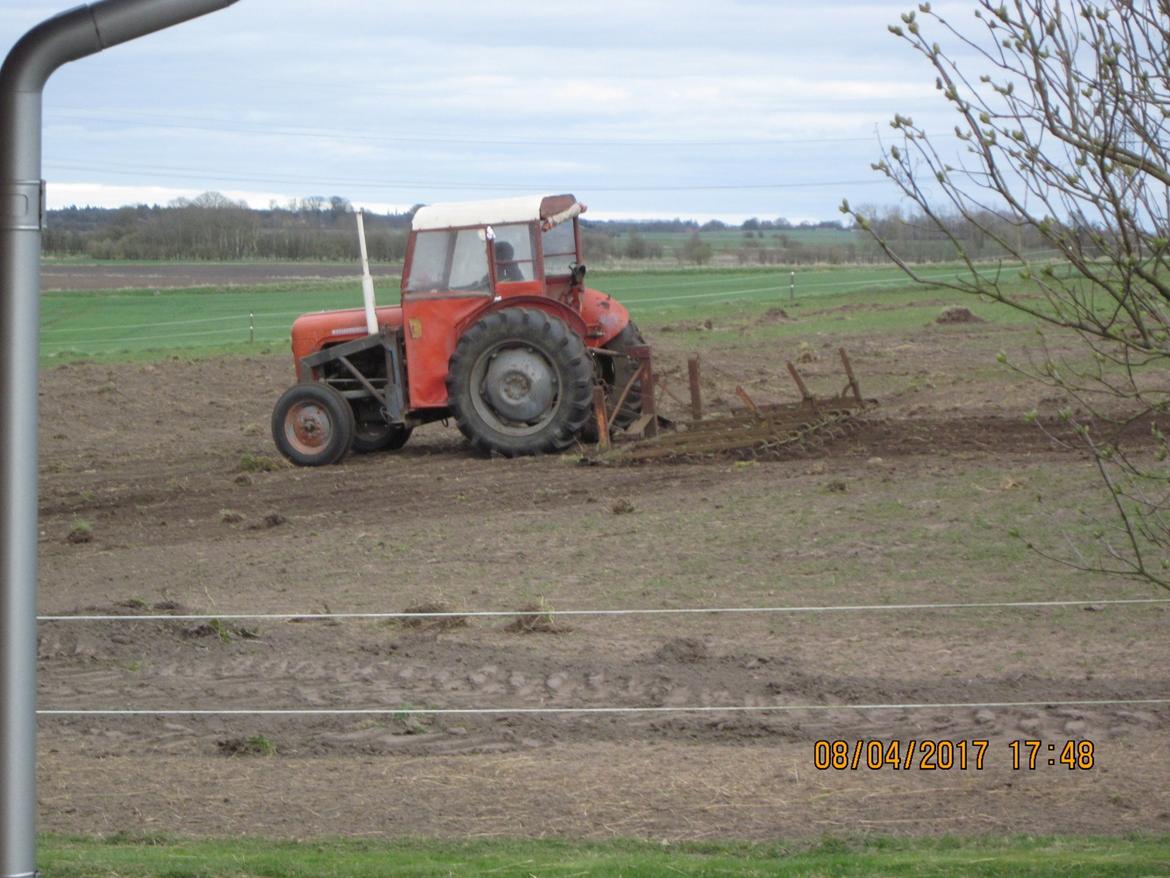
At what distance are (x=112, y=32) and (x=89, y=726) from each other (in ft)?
16.0

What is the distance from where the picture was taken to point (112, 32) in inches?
140

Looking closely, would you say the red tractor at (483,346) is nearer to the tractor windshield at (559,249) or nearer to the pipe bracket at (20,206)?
the tractor windshield at (559,249)

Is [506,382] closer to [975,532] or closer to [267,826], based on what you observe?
[975,532]

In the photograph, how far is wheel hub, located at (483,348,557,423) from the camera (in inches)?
564

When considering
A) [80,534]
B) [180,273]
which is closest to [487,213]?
[80,534]

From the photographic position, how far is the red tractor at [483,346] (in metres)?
14.2

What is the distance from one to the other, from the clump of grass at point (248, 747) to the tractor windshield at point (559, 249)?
8542 mm

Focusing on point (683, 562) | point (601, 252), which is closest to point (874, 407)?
point (683, 562)

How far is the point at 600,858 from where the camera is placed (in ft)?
17.3

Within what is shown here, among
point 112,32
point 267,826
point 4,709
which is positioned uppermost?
point 112,32

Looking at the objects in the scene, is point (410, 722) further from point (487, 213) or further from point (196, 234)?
point (196, 234)

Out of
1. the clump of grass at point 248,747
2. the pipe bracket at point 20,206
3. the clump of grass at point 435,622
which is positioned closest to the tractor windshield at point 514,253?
the clump of grass at point 435,622
